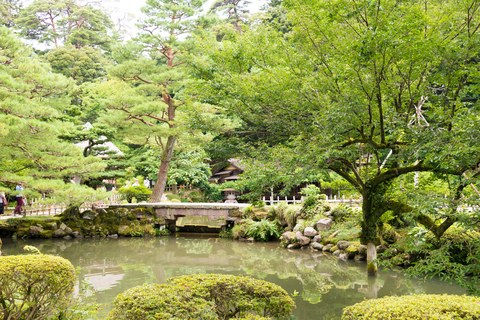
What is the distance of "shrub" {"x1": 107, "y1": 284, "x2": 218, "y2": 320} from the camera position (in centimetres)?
296

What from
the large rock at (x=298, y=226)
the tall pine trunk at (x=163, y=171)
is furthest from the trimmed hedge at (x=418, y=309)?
the tall pine trunk at (x=163, y=171)

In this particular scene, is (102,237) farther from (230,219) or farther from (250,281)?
(250,281)

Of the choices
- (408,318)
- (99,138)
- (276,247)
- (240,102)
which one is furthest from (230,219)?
(408,318)

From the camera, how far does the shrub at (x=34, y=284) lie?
3.51 meters

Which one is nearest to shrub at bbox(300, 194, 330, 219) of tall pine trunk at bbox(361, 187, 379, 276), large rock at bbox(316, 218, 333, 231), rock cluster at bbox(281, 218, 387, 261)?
rock cluster at bbox(281, 218, 387, 261)

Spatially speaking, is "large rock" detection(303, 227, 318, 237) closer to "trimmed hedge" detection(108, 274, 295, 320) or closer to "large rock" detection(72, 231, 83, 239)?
"trimmed hedge" detection(108, 274, 295, 320)

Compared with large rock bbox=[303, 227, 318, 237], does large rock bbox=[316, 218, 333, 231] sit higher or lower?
higher

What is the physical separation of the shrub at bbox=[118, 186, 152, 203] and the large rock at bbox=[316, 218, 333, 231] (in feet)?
31.2

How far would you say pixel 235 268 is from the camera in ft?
28.9

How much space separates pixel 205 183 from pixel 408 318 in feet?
67.2

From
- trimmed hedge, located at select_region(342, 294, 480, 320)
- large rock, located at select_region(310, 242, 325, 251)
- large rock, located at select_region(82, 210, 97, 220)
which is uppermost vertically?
trimmed hedge, located at select_region(342, 294, 480, 320)

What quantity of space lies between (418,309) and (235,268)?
6.58 meters

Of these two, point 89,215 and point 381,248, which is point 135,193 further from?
point 381,248

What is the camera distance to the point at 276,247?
39.0ft
